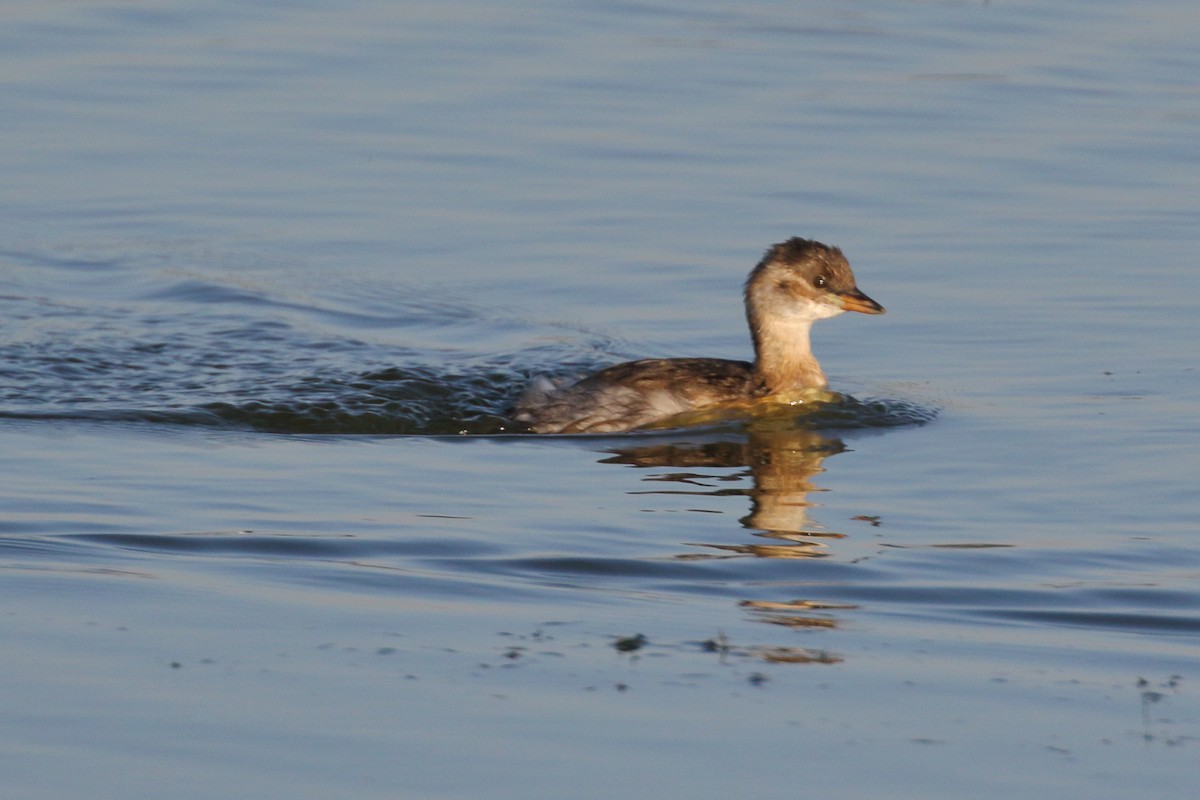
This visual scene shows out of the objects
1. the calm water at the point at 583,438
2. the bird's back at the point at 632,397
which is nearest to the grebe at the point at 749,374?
the bird's back at the point at 632,397

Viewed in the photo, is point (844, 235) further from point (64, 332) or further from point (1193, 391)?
point (64, 332)

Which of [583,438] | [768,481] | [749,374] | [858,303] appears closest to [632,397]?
[583,438]

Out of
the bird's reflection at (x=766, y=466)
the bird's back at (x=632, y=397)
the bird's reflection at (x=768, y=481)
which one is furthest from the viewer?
the bird's back at (x=632, y=397)

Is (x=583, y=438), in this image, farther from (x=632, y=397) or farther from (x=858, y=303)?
(x=858, y=303)

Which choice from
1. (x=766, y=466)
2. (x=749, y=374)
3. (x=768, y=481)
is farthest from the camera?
(x=749, y=374)

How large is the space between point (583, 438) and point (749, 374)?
1304 mm

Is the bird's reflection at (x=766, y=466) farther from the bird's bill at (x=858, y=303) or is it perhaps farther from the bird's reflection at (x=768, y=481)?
the bird's bill at (x=858, y=303)

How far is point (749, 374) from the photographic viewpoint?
1309cm

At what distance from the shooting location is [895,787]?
6410mm

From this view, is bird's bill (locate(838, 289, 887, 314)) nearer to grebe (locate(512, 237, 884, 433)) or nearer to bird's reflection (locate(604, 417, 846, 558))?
grebe (locate(512, 237, 884, 433))

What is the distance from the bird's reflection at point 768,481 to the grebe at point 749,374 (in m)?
0.24

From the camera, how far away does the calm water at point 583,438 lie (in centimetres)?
696

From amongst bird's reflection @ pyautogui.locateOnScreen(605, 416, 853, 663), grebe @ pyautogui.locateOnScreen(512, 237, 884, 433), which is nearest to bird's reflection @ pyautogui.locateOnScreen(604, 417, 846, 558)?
bird's reflection @ pyautogui.locateOnScreen(605, 416, 853, 663)

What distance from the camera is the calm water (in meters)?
6.96
